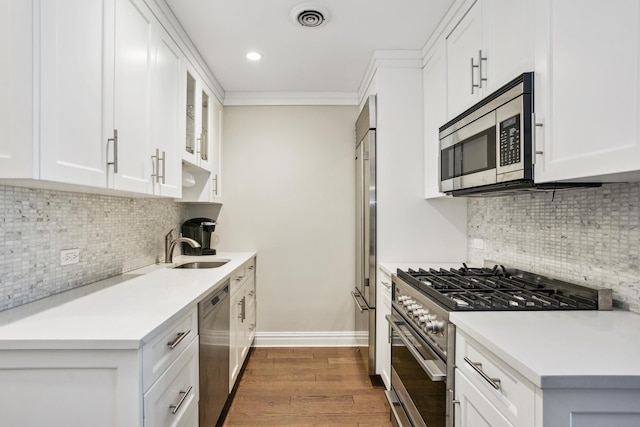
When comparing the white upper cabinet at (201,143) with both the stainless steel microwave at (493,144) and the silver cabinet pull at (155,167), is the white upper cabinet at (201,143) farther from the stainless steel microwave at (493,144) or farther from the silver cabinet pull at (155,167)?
the stainless steel microwave at (493,144)

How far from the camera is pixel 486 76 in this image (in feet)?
5.49

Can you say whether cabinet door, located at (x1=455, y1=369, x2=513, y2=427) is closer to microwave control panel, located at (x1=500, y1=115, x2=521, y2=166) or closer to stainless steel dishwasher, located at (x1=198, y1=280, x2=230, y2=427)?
microwave control panel, located at (x1=500, y1=115, x2=521, y2=166)

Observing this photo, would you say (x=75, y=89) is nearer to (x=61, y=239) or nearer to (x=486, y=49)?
(x=61, y=239)

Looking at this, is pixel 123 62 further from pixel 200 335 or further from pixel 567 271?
pixel 567 271

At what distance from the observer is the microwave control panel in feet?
4.45

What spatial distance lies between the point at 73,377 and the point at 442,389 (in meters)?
1.25

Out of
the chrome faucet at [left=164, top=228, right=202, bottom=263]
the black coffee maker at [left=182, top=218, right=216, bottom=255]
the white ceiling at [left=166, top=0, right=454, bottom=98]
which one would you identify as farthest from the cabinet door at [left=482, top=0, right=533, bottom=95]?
the black coffee maker at [left=182, top=218, right=216, bottom=255]

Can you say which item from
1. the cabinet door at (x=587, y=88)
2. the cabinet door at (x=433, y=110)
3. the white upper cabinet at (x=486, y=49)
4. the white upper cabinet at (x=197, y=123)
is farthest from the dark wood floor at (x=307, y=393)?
the white upper cabinet at (x=486, y=49)

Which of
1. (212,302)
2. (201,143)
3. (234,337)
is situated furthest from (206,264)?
(212,302)

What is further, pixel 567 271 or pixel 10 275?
pixel 567 271

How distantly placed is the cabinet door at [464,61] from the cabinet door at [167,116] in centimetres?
166

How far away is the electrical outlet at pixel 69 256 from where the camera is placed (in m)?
1.59

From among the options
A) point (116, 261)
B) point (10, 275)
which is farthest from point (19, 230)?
point (116, 261)

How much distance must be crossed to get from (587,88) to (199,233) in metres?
2.80
